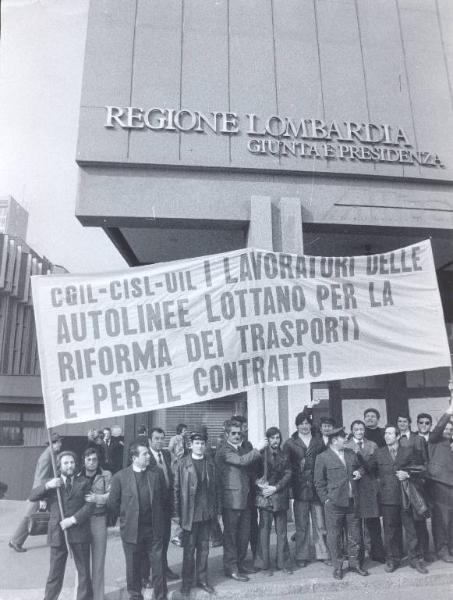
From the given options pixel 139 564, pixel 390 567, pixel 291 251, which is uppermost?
pixel 291 251

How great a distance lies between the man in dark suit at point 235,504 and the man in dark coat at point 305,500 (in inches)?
26.2

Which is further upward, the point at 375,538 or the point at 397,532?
the point at 397,532

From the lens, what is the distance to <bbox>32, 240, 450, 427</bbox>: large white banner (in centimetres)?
514

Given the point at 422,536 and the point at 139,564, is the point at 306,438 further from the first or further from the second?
the point at 139,564

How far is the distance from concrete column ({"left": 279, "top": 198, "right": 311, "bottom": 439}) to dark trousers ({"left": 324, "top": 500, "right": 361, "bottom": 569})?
2.64m

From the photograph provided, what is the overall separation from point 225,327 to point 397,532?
136 inches

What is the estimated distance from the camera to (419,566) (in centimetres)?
590

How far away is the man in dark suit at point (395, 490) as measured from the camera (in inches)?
238

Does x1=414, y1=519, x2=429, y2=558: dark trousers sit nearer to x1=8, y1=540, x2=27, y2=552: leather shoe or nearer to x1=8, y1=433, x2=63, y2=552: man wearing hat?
x1=8, y1=433, x2=63, y2=552: man wearing hat

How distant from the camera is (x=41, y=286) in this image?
17.2 ft

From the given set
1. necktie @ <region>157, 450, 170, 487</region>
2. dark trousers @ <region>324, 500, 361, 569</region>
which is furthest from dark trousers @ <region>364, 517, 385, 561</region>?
necktie @ <region>157, 450, 170, 487</region>

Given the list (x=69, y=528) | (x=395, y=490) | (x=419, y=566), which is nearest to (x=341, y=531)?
(x=395, y=490)

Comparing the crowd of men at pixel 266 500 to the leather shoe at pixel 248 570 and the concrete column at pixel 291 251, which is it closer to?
the leather shoe at pixel 248 570

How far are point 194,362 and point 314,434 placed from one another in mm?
2615
